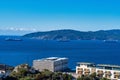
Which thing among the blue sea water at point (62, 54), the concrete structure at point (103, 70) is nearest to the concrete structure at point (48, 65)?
the concrete structure at point (103, 70)

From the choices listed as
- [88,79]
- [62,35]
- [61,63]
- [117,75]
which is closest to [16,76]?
[88,79]

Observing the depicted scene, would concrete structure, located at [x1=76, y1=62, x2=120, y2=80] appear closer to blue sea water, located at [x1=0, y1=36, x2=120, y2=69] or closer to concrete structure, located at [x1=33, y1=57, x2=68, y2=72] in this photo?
concrete structure, located at [x1=33, y1=57, x2=68, y2=72]

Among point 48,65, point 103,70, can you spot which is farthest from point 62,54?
point 103,70

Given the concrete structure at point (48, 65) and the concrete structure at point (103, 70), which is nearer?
the concrete structure at point (103, 70)

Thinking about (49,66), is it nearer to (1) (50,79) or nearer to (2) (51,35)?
(1) (50,79)

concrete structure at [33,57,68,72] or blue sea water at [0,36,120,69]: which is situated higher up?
concrete structure at [33,57,68,72]

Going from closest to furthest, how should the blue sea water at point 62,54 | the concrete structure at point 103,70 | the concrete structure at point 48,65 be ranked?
the concrete structure at point 103,70, the concrete structure at point 48,65, the blue sea water at point 62,54

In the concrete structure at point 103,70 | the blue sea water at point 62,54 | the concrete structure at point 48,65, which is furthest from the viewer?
the blue sea water at point 62,54

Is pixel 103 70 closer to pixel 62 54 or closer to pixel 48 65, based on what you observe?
pixel 48 65

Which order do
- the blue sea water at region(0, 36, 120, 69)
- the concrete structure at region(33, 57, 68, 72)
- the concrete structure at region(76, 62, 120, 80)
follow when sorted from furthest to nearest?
the blue sea water at region(0, 36, 120, 69) < the concrete structure at region(33, 57, 68, 72) < the concrete structure at region(76, 62, 120, 80)

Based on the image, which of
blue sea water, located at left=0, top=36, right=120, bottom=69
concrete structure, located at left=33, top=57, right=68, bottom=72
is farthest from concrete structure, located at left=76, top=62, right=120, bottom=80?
blue sea water, located at left=0, top=36, right=120, bottom=69

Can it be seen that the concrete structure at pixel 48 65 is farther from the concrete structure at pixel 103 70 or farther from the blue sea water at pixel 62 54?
the blue sea water at pixel 62 54
